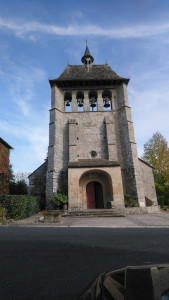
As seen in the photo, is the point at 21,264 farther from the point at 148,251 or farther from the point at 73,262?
the point at 148,251

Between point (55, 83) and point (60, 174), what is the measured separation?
1064 cm

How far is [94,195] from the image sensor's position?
15656mm

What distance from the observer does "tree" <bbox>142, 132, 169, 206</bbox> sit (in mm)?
20875

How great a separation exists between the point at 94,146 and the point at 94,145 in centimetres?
12

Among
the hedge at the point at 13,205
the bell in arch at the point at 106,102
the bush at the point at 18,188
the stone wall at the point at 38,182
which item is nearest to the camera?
the hedge at the point at 13,205

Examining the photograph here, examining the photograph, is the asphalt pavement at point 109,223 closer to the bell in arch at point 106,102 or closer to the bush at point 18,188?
the bush at point 18,188

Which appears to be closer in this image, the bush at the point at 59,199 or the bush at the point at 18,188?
the bush at the point at 59,199

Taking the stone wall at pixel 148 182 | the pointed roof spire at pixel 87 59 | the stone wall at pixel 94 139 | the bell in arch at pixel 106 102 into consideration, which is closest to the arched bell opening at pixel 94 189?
the stone wall at pixel 94 139

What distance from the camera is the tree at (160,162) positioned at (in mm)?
20875

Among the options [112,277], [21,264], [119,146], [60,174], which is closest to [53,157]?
[60,174]

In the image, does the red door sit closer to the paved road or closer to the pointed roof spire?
the paved road

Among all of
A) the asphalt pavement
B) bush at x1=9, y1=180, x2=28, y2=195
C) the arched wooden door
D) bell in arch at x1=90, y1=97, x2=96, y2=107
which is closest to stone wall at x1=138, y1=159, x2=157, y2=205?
the arched wooden door

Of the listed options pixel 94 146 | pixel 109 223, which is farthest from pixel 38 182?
pixel 109 223

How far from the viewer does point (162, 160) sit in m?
21.6
